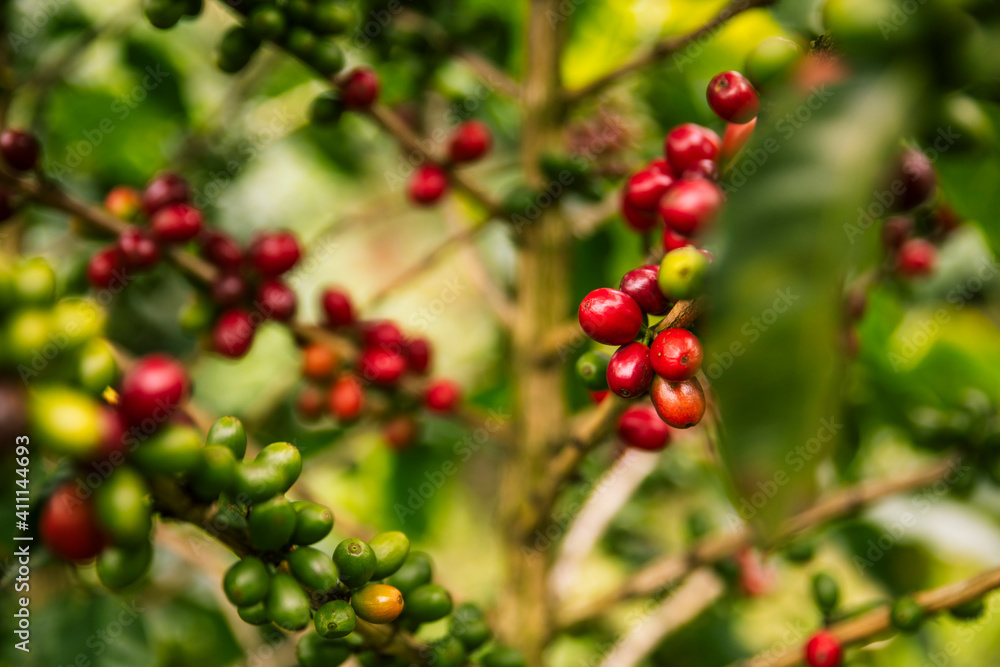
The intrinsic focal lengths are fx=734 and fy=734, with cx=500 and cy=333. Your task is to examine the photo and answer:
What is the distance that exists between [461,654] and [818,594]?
50cm

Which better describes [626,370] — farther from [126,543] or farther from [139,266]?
[139,266]

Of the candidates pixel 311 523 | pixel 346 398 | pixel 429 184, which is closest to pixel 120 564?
pixel 311 523

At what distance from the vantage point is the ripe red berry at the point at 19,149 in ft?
3.20

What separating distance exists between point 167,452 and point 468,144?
0.92 meters

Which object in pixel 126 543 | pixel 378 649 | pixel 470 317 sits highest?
pixel 126 543

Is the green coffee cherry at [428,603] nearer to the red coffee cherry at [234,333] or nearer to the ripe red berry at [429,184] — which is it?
the red coffee cherry at [234,333]

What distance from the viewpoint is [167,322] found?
5.65 feet

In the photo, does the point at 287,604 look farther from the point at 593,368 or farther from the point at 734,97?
the point at 734,97

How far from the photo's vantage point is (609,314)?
A: 0.62m

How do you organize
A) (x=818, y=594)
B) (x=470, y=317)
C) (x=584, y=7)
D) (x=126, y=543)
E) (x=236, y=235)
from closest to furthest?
(x=126, y=543) → (x=818, y=594) → (x=584, y=7) → (x=236, y=235) → (x=470, y=317)

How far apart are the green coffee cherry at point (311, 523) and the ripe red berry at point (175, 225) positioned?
0.57 metres

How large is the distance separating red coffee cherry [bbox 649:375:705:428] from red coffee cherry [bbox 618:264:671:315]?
0.07 metres

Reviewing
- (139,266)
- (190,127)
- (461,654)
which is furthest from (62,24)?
(461,654)

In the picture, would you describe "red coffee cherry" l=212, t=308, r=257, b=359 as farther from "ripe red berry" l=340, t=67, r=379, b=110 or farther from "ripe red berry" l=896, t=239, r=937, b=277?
"ripe red berry" l=896, t=239, r=937, b=277
